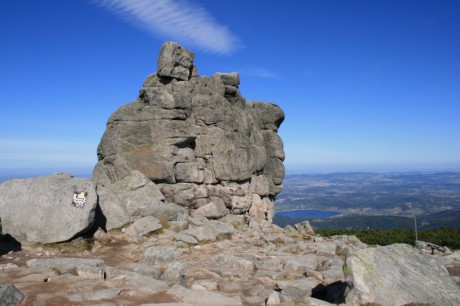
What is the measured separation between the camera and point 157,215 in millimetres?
25359

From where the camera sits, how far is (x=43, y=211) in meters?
19.4

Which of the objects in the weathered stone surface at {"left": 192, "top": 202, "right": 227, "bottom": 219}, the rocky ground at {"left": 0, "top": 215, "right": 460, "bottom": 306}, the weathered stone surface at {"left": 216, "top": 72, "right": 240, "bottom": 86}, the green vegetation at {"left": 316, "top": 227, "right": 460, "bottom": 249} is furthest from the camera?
the green vegetation at {"left": 316, "top": 227, "right": 460, "bottom": 249}

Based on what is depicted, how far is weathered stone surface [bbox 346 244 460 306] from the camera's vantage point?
11688mm

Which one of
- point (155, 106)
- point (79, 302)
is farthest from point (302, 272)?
point (155, 106)

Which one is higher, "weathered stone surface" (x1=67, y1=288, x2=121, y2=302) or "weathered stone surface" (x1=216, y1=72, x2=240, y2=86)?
"weathered stone surface" (x1=216, y1=72, x2=240, y2=86)

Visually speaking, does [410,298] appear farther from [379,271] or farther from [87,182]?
[87,182]

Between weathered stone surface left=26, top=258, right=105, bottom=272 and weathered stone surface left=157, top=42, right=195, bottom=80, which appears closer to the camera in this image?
weathered stone surface left=26, top=258, right=105, bottom=272

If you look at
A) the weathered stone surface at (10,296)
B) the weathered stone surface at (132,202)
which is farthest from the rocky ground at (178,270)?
the weathered stone surface at (132,202)

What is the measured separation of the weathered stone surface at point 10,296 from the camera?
9945mm

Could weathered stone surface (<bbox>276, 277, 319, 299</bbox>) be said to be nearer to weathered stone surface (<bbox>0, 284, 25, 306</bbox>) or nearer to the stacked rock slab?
weathered stone surface (<bbox>0, 284, 25, 306</bbox>)

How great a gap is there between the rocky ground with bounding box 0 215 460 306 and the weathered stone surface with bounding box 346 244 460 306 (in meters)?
0.29

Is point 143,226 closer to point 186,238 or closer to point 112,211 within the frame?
point 112,211

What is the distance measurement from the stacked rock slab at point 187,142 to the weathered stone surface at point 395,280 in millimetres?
18399

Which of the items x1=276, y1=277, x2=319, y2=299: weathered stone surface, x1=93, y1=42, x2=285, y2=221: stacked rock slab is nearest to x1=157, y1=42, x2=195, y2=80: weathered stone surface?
x1=93, y1=42, x2=285, y2=221: stacked rock slab
